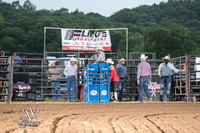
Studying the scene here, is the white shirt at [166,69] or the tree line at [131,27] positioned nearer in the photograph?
the white shirt at [166,69]

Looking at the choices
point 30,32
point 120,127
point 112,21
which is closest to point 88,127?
point 120,127

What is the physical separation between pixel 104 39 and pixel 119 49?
71.7 meters

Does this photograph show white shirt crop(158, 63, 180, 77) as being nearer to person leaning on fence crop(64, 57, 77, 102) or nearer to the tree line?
person leaning on fence crop(64, 57, 77, 102)

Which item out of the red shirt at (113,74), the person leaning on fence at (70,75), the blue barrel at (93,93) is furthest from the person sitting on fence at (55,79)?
the blue barrel at (93,93)

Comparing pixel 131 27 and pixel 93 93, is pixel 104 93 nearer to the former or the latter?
pixel 93 93

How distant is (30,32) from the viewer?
87938 millimetres

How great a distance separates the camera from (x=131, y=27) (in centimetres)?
11144

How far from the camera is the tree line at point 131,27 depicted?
77.6m

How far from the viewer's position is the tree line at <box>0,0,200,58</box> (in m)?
77.6

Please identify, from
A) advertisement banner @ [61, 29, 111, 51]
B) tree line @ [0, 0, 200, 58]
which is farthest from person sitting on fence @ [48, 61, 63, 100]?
tree line @ [0, 0, 200, 58]

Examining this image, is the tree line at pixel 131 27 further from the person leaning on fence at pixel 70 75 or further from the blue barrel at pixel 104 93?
the blue barrel at pixel 104 93

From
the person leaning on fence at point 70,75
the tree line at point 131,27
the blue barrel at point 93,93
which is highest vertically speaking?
the tree line at point 131,27

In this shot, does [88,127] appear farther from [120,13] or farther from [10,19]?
[120,13]

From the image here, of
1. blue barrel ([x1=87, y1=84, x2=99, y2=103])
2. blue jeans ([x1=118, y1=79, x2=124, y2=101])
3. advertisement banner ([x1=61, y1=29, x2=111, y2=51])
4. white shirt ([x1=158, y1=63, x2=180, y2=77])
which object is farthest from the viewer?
advertisement banner ([x1=61, y1=29, x2=111, y2=51])
